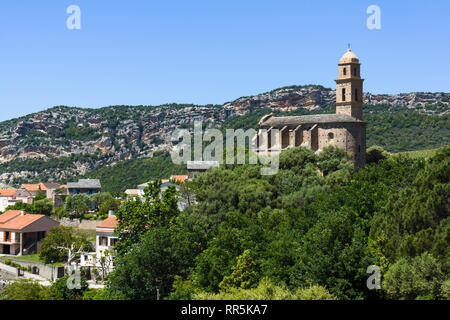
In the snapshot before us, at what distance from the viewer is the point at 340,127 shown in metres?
57.9

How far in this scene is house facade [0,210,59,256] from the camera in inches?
2349

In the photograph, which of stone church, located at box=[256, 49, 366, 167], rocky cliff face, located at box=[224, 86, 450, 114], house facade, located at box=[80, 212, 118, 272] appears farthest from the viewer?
rocky cliff face, located at box=[224, 86, 450, 114]

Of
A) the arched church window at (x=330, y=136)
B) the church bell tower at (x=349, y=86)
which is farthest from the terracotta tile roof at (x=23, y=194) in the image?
the church bell tower at (x=349, y=86)

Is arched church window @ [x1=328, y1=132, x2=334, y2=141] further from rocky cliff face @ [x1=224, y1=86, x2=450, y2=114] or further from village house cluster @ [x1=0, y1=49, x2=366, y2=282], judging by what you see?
rocky cliff face @ [x1=224, y1=86, x2=450, y2=114]

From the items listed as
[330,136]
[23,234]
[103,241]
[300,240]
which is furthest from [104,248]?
[330,136]

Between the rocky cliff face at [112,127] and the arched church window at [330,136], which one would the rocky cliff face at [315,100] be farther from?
the arched church window at [330,136]

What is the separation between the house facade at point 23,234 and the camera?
59.7 m

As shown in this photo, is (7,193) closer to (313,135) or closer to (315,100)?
(313,135)

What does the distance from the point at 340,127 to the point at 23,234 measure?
123 ft

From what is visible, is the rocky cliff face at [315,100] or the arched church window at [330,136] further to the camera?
the rocky cliff face at [315,100]

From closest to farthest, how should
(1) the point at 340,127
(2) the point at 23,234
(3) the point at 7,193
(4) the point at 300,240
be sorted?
→ (4) the point at 300,240 → (1) the point at 340,127 → (2) the point at 23,234 → (3) the point at 7,193

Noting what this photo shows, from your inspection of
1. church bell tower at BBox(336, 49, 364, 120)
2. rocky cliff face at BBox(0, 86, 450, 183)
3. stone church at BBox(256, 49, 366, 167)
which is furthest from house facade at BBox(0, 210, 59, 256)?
rocky cliff face at BBox(0, 86, 450, 183)

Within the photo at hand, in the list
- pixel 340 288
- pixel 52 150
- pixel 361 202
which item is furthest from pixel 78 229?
pixel 52 150
